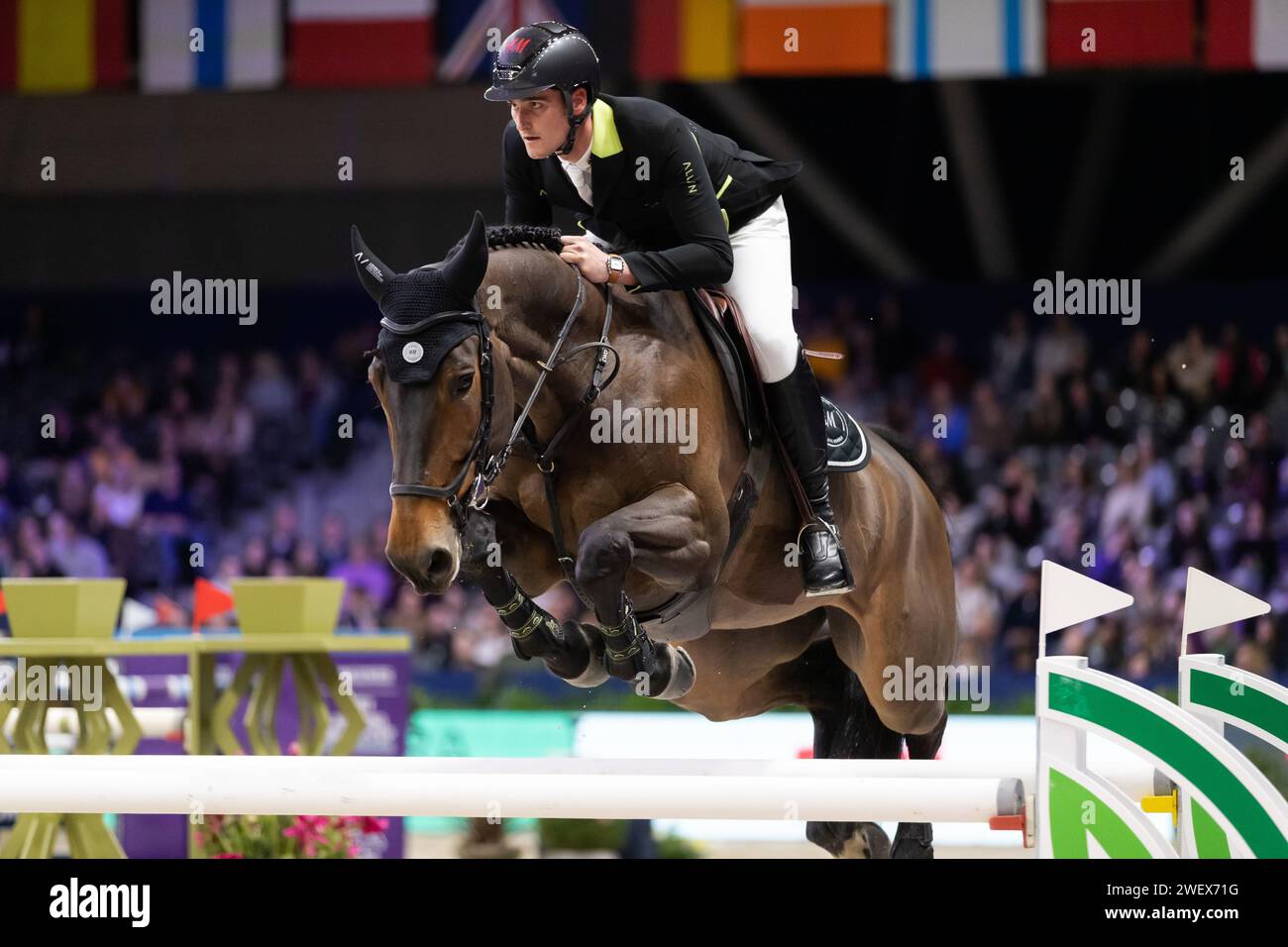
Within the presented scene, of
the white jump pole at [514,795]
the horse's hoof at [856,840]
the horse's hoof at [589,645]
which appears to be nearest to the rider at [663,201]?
the horse's hoof at [589,645]

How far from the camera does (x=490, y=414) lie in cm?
329

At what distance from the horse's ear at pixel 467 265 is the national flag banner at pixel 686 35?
634 centimetres

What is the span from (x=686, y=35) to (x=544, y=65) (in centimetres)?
615

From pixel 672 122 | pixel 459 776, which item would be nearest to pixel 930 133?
pixel 672 122

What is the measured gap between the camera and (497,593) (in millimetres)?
3562

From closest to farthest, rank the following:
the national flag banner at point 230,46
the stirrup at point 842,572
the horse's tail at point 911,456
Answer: the stirrup at point 842,572 → the horse's tail at point 911,456 → the national flag banner at point 230,46

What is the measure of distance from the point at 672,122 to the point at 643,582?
3.63ft

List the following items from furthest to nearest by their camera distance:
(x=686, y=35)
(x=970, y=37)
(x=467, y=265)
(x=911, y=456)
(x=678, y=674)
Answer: (x=686, y=35) < (x=970, y=37) < (x=911, y=456) < (x=678, y=674) < (x=467, y=265)

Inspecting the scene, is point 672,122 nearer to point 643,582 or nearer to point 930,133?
point 643,582

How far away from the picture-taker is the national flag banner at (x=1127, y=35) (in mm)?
9250

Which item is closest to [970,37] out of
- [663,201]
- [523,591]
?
[663,201]

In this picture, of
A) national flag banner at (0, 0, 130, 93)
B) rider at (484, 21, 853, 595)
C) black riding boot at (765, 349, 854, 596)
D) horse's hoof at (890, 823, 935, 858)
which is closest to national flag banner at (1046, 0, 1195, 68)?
rider at (484, 21, 853, 595)

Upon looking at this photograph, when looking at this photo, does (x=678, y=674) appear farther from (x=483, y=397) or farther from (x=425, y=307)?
(x=425, y=307)

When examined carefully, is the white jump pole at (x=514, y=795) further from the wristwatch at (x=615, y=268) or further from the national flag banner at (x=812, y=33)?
the national flag banner at (x=812, y=33)
